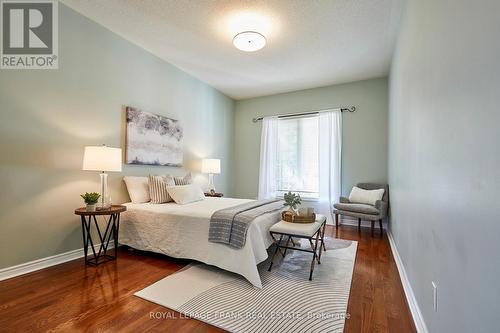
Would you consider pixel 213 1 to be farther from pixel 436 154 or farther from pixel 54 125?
pixel 436 154

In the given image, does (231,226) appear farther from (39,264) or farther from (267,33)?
(267,33)

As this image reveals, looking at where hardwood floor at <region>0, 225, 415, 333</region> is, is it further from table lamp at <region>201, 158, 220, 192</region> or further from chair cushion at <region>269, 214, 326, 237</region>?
table lamp at <region>201, 158, 220, 192</region>

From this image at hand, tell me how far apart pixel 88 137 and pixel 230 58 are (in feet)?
7.41

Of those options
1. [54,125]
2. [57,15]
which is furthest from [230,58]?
[54,125]

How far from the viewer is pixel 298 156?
5.06 metres

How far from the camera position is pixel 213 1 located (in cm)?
241

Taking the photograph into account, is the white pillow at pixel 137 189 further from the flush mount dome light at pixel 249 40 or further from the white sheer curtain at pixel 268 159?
the white sheer curtain at pixel 268 159

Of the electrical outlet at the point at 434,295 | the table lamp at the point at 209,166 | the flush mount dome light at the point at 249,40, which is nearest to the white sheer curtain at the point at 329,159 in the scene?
the table lamp at the point at 209,166

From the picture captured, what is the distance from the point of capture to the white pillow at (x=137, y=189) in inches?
122

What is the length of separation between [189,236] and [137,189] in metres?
1.16

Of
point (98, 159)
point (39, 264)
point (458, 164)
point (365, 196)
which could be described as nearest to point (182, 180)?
point (98, 159)

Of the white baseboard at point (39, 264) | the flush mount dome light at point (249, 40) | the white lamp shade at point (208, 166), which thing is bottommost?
the white baseboard at point (39, 264)

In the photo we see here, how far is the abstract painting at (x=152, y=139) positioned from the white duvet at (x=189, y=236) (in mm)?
778

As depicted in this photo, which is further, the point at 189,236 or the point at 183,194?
the point at 183,194
